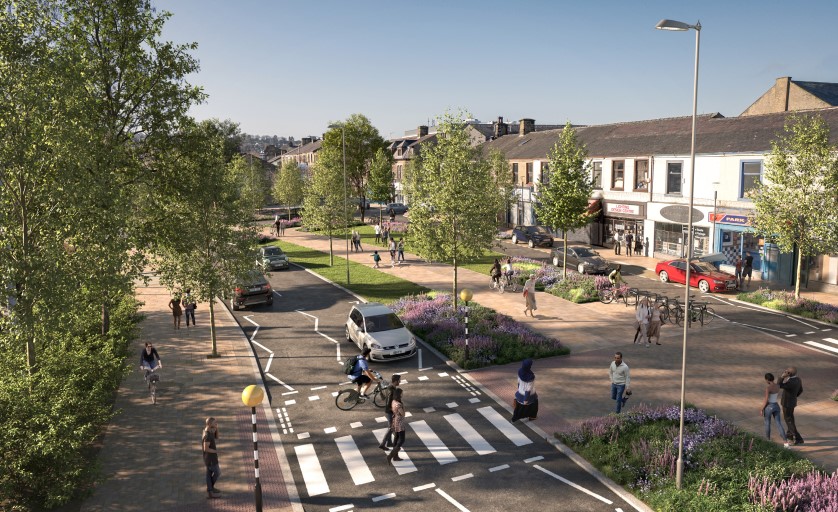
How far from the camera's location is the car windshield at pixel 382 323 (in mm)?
19391

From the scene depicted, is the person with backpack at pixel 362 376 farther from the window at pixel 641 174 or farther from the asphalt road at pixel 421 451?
the window at pixel 641 174

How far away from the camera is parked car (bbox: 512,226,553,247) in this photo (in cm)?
4384

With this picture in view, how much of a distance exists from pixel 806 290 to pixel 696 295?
18.9ft

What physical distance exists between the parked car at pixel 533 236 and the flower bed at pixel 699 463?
30.6 m

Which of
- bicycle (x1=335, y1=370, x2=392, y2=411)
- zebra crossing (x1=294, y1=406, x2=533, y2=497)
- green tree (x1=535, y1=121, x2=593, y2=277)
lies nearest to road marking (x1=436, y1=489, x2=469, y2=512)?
zebra crossing (x1=294, y1=406, x2=533, y2=497)

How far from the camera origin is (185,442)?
13555 mm

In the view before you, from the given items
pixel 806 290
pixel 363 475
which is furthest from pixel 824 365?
pixel 363 475

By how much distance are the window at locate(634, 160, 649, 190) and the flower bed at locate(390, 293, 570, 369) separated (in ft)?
66.1

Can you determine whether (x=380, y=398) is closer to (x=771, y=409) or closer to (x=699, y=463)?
(x=699, y=463)

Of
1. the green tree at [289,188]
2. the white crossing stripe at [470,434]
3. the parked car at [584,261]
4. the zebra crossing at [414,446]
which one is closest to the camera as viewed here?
the zebra crossing at [414,446]

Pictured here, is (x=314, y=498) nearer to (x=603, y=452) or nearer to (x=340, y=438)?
(x=340, y=438)

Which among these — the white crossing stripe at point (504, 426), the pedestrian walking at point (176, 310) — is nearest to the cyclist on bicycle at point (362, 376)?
the white crossing stripe at point (504, 426)

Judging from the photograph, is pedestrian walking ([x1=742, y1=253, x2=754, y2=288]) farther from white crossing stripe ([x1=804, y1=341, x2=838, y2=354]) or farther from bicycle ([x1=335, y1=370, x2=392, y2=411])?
bicycle ([x1=335, y1=370, x2=392, y2=411])

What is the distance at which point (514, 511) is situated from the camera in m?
10.5
